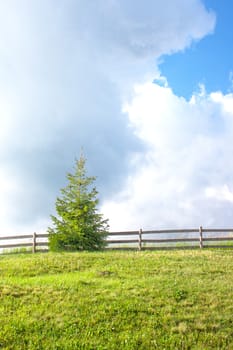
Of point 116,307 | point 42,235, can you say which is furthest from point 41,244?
point 116,307

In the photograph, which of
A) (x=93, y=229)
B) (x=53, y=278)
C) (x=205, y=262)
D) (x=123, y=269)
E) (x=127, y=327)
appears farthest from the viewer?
(x=93, y=229)

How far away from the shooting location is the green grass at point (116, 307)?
440 inches

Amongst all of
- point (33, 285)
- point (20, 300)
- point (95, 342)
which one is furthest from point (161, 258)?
point (95, 342)

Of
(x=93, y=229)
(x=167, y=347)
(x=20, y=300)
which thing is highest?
(x=93, y=229)

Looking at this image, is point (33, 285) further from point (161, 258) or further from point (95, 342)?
point (161, 258)

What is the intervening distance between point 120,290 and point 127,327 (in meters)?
3.02

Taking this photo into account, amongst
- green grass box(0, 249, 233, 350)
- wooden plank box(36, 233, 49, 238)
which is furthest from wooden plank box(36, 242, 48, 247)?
green grass box(0, 249, 233, 350)

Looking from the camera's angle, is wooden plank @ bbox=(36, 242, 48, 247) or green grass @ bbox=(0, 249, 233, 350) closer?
green grass @ bbox=(0, 249, 233, 350)

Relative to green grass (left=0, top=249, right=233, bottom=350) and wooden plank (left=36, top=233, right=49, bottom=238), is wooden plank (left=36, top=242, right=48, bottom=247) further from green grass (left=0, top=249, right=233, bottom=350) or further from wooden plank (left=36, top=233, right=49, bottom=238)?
green grass (left=0, top=249, right=233, bottom=350)

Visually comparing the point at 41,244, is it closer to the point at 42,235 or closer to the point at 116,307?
the point at 42,235

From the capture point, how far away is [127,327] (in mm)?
11781

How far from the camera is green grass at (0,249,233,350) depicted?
11172 millimetres

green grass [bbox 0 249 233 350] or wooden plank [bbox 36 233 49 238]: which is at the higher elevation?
wooden plank [bbox 36 233 49 238]

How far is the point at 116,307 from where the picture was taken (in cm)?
1303
